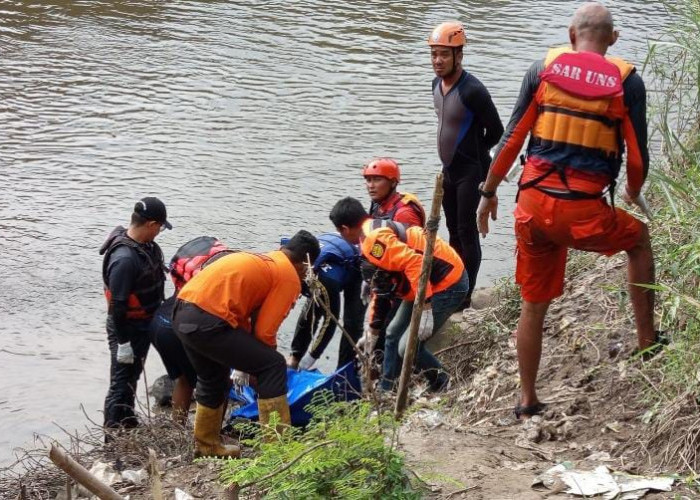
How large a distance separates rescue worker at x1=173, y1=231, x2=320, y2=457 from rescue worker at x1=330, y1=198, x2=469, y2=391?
50cm

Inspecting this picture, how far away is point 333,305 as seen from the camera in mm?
7355

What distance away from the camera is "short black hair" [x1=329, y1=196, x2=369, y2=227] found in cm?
670

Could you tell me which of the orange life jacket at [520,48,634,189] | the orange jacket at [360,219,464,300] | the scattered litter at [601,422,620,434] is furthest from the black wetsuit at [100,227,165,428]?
the scattered litter at [601,422,620,434]

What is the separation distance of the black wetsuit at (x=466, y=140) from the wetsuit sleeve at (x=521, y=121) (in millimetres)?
2402

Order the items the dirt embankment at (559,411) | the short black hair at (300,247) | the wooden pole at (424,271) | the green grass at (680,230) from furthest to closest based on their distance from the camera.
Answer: the short black hair at (300,247), the green grass at (680,230), the dirt embankment at (559,411), the wooden pole at (424,271)

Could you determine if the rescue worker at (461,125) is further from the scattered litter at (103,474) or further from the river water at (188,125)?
the scattered litter at (103,474)

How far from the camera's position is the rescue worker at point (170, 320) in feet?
20.9

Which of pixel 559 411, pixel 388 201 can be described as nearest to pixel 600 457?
pixel 559 411

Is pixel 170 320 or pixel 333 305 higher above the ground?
pixel 170 320

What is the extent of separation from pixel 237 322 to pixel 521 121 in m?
2.08

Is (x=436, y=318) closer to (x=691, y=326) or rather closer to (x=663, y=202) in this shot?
(x=663, y=202)

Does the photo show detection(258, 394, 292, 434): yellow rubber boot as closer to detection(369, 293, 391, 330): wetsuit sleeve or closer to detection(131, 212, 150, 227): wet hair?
detection(369, 293, 391, 330): wetsuit sleeve

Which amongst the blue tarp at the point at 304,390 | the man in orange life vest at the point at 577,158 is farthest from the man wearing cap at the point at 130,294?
the man in orange life vest at the point at 577,158

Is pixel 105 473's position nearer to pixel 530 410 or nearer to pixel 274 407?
pixel 274 407
